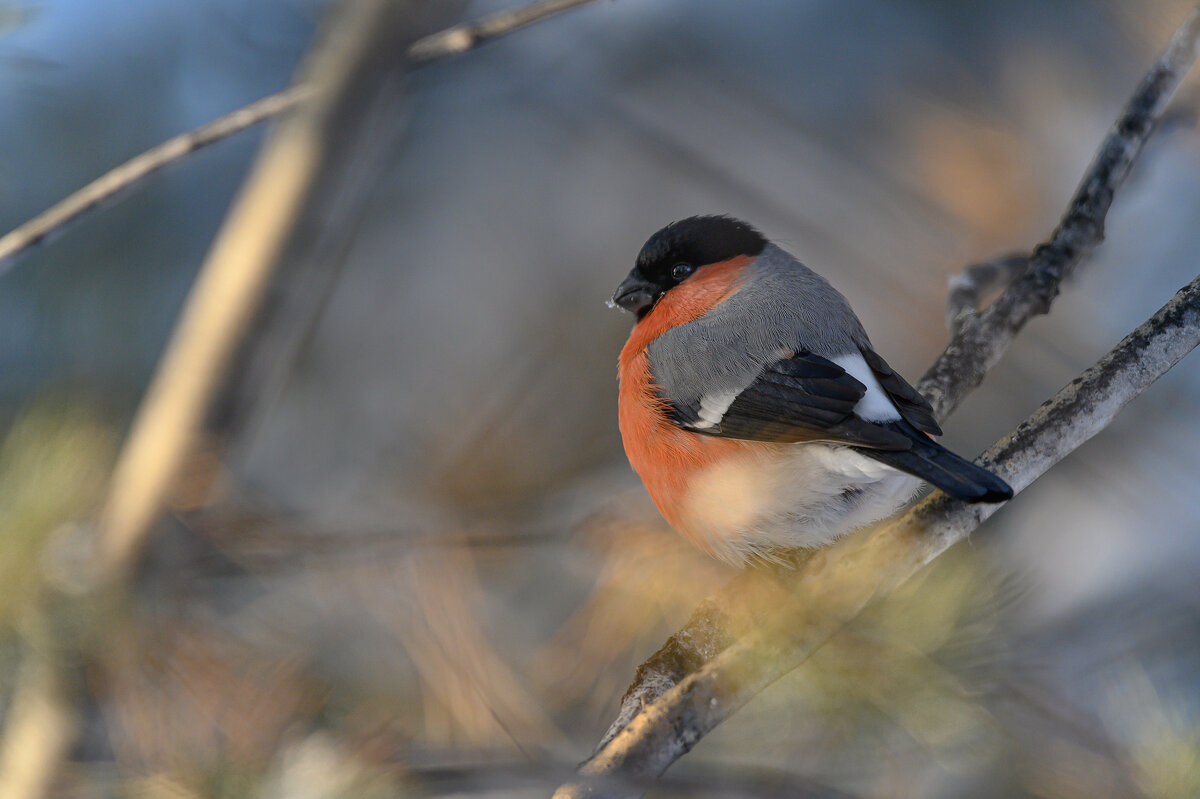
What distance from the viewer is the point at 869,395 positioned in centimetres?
103

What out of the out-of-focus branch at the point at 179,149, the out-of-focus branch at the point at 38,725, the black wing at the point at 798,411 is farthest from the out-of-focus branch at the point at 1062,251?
the out-of-focus branch at the point at 38,725

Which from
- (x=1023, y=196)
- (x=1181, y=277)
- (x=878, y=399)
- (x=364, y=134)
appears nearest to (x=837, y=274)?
(x=1023, y=196)

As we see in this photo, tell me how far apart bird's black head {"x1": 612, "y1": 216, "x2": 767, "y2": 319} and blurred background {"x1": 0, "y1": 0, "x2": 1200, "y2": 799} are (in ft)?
1.06

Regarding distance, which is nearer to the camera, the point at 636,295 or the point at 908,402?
the point at 908,402

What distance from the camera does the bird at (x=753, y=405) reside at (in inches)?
40.3

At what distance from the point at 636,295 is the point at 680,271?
0.08 meters

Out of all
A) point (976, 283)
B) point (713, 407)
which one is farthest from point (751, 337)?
point (976, 283)

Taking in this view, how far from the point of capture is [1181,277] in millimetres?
1838

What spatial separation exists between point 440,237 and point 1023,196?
1546mm

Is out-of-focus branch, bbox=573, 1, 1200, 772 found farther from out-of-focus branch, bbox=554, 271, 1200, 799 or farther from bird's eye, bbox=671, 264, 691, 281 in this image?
bird's eye, bbox=671, 264, 691, 281

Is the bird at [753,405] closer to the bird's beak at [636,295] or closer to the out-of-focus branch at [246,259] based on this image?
the bird's beak at [636,295]

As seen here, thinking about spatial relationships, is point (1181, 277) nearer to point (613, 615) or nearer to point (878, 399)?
point (878, 399)

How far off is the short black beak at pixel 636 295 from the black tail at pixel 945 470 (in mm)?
496

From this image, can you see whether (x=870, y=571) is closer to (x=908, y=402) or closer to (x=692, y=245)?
(x=908, y=402)
